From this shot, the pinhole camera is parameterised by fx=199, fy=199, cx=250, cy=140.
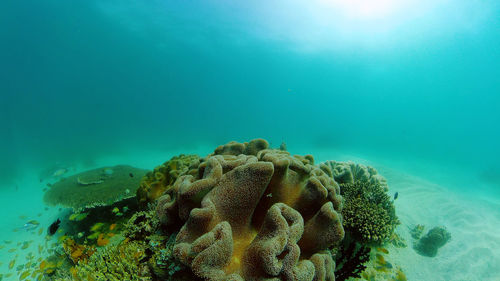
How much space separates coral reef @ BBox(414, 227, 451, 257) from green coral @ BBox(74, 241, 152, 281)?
6.46 meters

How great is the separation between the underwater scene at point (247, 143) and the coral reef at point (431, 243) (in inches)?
1.1

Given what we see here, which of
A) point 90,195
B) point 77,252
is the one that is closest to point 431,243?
point 77,252

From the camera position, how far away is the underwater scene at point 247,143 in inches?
88.0

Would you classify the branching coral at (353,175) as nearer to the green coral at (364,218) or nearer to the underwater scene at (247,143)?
the underwater scene at (247,143)

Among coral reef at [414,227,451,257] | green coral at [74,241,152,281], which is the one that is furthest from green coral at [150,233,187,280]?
coral reef at [414,227,451,257]

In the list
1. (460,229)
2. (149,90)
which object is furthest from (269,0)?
(149,90)

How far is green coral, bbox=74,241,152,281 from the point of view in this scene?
2.41 meters

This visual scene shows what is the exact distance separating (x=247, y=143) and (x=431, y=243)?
571 cm

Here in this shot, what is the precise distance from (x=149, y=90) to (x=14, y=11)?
200ft

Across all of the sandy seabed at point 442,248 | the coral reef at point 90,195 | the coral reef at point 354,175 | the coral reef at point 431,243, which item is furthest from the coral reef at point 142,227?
the coral reef at point 431,243

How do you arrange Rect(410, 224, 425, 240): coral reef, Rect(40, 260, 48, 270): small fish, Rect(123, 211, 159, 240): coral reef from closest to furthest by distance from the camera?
1. Rect(123, 211, 159, 240): coral reef
2. Rect(40, 260, 48, 270): small fish
3. Rect(410, 224, 425, 240): coral reef

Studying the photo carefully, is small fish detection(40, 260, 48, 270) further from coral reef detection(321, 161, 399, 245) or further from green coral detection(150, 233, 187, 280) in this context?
coral reef detection(321, 161, 399, 245)

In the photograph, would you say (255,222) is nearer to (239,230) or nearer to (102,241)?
(239,230)

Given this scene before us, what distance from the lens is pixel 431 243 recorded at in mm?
5273
